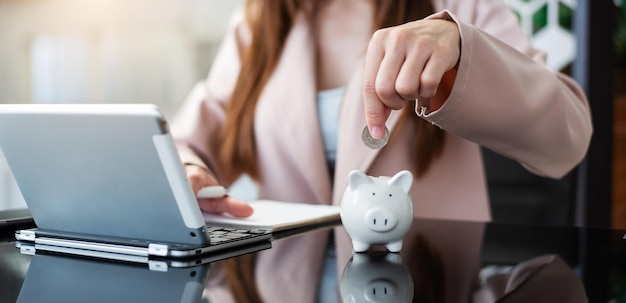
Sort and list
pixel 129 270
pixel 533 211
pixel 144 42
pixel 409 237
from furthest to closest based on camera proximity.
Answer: pixel 144 42 → pixel 533 211 → pixel 409 237 → pixel 129 270

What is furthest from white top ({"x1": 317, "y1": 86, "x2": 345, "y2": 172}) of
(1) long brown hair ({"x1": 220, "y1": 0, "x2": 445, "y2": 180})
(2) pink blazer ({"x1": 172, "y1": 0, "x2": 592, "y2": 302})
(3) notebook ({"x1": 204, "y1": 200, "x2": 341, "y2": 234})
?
(3) notebook ({"x1": 204, "y1": 200, "x2": 341, "y2": 234})

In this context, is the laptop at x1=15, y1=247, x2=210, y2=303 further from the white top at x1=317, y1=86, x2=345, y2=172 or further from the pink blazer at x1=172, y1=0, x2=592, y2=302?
the white top at x1=317, y1=86, x2=345, y2=172

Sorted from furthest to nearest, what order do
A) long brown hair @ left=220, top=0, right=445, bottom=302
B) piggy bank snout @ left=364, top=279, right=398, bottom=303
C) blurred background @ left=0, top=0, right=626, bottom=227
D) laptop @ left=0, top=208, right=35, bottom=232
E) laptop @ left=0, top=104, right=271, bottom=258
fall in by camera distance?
blurred background @ left=0, top=0, right=626, bottom=227
long brown hair @ left=220, top=0, right=445, bottom=302
laptop @ left=0, top=208, right=35, bottom=232
laptop @ left=0, top=104, right=271, bottom=258
piggy bank snout @ left=364, top=279, right=398, bottom=303

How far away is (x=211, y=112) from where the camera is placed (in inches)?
59.1

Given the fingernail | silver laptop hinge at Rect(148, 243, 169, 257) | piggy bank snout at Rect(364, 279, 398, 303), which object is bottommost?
piggy bank snout at Rect(364, 279, 398, 303)

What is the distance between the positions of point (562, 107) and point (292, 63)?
1.98 feet

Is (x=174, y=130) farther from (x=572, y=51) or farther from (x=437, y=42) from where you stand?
(x=572, y=51)

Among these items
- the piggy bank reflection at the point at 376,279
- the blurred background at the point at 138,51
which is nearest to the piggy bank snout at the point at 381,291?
the piggy bank reflection at the point at 376,279

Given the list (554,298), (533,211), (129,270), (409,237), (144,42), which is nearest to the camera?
(554,298)

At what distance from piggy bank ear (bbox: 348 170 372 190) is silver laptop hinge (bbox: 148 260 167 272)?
0.66ft

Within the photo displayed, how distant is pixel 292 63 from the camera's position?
1457mm

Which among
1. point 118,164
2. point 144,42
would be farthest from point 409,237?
point 144,42

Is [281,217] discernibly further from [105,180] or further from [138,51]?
[138,51]

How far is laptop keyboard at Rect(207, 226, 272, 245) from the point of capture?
0.79 metres
